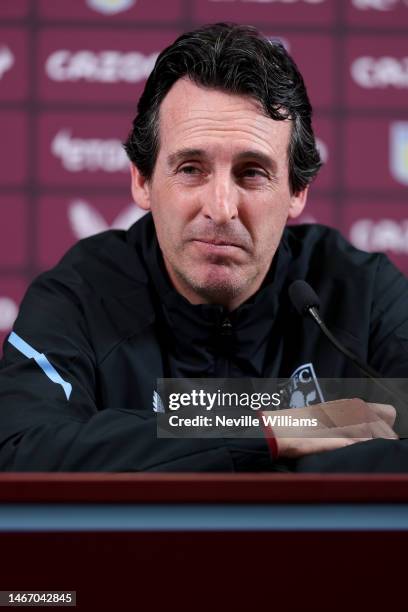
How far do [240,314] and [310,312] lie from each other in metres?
0.25

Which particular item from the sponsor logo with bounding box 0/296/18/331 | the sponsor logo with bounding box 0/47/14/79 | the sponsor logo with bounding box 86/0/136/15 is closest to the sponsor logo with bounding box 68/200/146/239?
the sponsor logo with bounding box 0/296/18/331

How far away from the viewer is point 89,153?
2322 millimetres

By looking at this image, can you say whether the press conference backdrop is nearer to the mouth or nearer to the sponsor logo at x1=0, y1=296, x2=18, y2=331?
the sponsor logo at x1=0, y1=296, x2=18, y2=331

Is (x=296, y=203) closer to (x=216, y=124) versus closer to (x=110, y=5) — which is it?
(x=216, y=124)

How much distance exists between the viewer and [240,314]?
1357 mm

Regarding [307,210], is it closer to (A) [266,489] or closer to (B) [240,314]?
(B) [240,314]

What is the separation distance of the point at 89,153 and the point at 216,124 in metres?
1.03

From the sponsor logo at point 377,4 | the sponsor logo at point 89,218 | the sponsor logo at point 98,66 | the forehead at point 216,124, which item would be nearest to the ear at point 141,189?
the forehead at point 216,124

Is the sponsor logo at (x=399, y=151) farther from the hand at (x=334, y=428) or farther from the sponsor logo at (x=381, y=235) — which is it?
the hand at (x=334, y=428)

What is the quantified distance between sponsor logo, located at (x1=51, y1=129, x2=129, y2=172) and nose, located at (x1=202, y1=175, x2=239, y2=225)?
3.47ft

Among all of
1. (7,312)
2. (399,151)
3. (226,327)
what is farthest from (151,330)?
(399,151)
